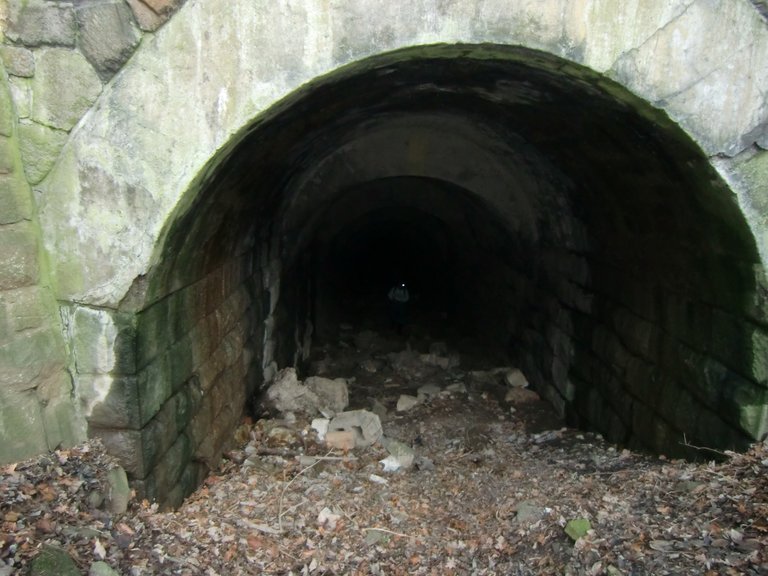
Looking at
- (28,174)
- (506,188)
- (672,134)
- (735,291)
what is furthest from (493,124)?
(28,174)

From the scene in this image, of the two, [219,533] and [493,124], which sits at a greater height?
[493,124]

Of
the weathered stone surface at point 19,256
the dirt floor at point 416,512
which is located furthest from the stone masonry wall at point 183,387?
the weathered stone surface at point 19,256

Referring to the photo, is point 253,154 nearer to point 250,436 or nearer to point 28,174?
point 28,174

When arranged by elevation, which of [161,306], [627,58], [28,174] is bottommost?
[161,306]

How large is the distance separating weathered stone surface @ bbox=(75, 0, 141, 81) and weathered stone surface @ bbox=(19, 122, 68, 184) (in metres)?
0.35

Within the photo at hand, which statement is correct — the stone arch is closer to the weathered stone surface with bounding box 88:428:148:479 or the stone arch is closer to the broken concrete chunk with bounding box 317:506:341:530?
the weathered stone surface with bounding box 88:428:148:479

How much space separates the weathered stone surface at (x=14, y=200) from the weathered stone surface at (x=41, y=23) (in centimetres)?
60

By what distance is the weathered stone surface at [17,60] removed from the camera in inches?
107

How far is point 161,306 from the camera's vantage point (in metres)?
3.13

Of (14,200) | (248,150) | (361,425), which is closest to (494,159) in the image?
(361,425)

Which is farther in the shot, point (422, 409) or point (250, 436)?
point (422, 409)

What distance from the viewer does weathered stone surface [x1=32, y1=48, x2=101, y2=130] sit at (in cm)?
274

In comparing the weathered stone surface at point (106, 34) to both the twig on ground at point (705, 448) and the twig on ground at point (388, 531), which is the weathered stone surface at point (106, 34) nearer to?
the twig on ground at point (388, 531)

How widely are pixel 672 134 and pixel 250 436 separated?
137 inches
